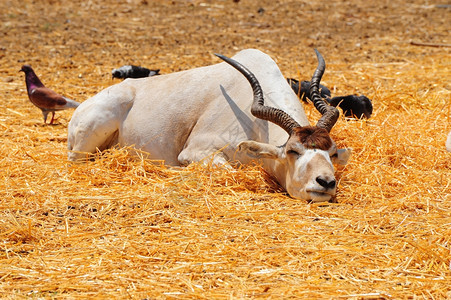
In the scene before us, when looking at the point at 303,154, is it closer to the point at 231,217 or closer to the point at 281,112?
the point at 281,112

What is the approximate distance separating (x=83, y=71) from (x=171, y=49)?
2.36 metres

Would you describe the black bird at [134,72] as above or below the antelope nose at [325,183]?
below

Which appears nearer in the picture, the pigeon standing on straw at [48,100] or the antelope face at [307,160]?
the antelope face at [307,160]

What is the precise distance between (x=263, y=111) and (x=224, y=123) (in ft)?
2.39

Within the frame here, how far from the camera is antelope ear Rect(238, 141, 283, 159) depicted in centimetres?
586

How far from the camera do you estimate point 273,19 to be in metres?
17.0

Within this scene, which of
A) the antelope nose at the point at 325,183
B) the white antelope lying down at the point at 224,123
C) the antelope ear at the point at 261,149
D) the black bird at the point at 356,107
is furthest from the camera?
the black bird at the point at 356,107

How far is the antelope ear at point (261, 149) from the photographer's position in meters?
5.86

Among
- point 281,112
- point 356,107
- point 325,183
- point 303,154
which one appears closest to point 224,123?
point 281,112

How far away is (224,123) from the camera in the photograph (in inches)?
264

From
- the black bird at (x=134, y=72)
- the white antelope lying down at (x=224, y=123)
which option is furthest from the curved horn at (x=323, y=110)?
the black bird at (x=134, y=72)

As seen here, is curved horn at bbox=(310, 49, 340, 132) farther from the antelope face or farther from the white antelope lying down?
the antelope face

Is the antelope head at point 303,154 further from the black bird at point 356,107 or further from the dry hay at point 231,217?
the black bird at point 356,107

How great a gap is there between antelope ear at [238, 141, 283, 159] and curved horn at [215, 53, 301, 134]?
213 millimetres
